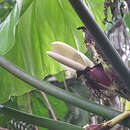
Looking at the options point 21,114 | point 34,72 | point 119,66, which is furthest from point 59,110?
point 119,66

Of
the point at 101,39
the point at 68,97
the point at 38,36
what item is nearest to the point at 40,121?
the point at 68,97

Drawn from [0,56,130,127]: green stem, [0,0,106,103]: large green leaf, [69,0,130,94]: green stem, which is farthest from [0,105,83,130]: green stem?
[0,0,106,103]: large green leaf

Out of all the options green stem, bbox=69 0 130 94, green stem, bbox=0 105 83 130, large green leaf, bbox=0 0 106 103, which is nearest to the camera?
green stem, bbox=69 0 130 94

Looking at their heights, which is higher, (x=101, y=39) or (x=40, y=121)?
(x=101, y=39)

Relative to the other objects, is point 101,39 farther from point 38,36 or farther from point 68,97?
point 38,36

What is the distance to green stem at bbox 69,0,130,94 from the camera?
539 millimetres

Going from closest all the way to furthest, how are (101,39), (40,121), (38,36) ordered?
(101,39)
(40,121)
(38,36)

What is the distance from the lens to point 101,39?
0.56 meters

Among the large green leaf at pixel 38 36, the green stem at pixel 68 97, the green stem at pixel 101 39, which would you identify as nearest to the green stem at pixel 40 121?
the green stem at pixel 68 97

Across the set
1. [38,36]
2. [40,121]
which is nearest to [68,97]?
[40,121]

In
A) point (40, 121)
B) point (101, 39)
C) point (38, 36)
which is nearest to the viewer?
point (101, 39)

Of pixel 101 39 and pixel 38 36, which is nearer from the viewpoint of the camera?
pixel 101 39

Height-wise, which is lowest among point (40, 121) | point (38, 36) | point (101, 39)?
point (40, 121)

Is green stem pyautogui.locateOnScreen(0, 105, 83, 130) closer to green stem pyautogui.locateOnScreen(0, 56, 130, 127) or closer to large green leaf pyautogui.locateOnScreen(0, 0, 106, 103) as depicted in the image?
green stem pyautogui.locateOnScreen(0, 56, 130, 127)
